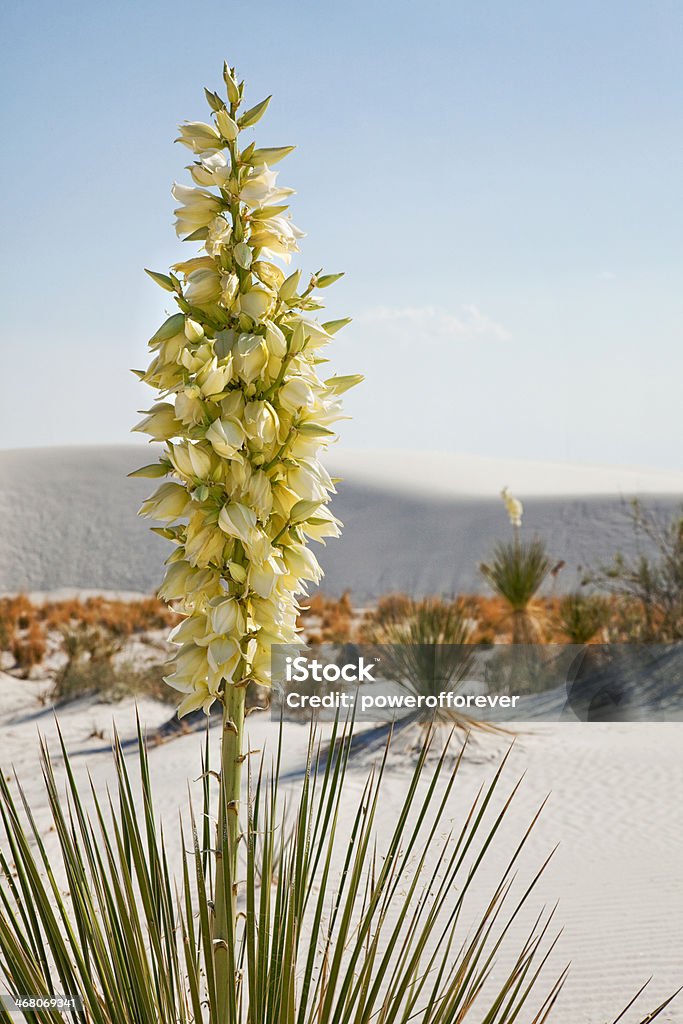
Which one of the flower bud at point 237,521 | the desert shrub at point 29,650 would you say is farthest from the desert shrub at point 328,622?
the flower bud at point 237,521

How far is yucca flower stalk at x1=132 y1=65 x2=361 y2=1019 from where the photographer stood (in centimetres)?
113

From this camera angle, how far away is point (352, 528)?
1211 inches

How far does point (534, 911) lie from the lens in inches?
162

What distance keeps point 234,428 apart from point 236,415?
0.03 meters

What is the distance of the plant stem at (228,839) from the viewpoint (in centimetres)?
115

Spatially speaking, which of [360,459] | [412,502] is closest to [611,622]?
[412,502]

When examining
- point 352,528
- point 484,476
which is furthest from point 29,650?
point 484,476

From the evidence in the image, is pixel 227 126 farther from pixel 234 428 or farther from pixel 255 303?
pixel 234 428

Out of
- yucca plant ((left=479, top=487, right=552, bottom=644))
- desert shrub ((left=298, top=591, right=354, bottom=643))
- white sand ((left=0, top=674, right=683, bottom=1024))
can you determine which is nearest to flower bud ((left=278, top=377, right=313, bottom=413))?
white sand ((left=0, top=674, right=683, bottom=1024))

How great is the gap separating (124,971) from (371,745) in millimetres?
6149

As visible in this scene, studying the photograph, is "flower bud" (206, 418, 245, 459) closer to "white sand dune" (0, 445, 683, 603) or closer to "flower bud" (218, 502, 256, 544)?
"flower bud" (218, 502, 256, 544)

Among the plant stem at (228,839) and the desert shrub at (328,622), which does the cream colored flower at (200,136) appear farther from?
the desert shrub at (328,622)

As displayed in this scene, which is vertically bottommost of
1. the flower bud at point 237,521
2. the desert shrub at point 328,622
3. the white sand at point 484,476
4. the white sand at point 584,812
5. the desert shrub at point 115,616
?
the white sand at point 584,812

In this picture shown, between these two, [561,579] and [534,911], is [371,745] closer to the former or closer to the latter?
A: [534,911]
